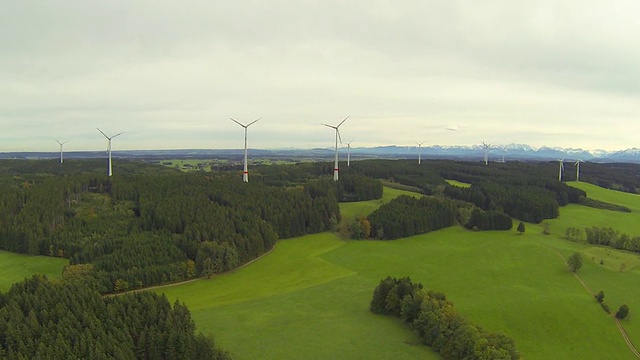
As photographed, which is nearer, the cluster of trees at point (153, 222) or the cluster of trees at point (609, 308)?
the cluster of trees at point (609, 308)

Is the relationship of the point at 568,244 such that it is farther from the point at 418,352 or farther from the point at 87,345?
the point at 87,345

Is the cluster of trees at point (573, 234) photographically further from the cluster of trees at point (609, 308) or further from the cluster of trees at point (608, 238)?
the cluster of trees at point (609, 308)

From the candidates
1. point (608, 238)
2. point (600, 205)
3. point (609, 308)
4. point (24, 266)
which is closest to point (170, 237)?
point (24, 266)

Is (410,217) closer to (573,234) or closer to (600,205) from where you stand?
(573,234)

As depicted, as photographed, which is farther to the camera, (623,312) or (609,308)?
(609,308)

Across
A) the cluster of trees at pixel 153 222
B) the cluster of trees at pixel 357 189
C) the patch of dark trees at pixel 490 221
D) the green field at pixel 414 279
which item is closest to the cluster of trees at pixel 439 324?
the green field at pixel 414 279
